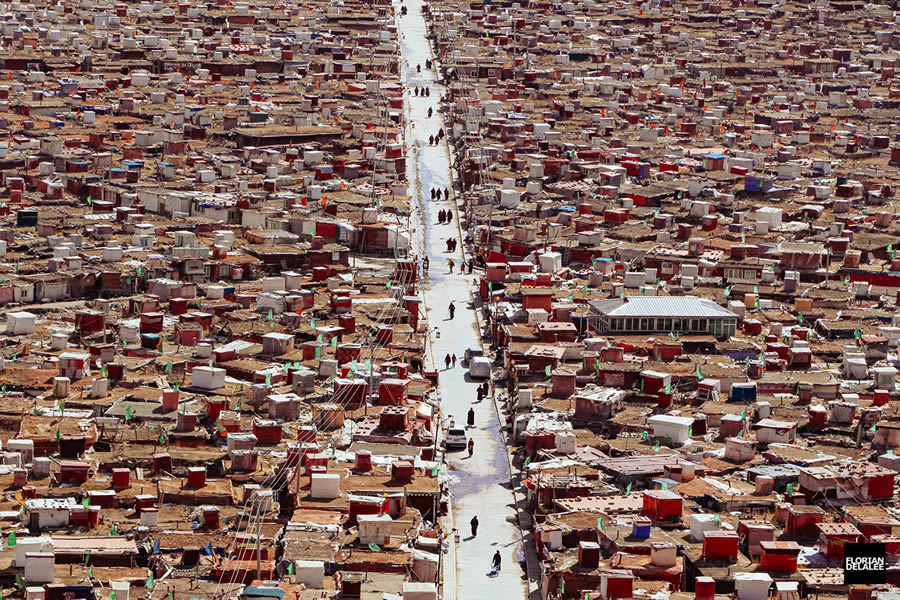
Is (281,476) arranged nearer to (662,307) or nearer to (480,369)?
(480,369)

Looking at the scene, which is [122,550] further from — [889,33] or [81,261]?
[889,33]

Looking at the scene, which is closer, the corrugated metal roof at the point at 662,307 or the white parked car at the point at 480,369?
the white parked car at the point at 480,369

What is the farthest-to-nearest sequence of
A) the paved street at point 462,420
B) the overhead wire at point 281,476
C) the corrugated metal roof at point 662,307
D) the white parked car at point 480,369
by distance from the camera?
the corrugated metal roof at point 662,307
the white parked car at point 480,369
the paved street at point 462,420
the overhead wire at point 281,476

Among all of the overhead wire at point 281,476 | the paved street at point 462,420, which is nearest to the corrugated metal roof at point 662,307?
the paved street at point 462,420

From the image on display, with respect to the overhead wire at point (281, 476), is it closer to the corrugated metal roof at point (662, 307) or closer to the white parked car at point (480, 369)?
the white parked car at point (480, 369)

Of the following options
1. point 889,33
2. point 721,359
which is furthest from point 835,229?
point 889,33
